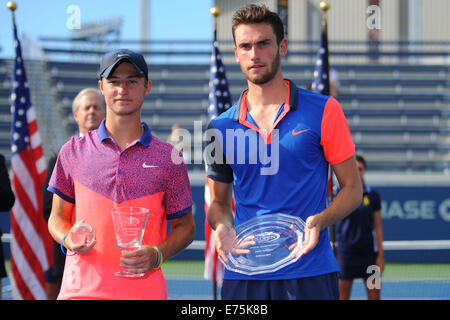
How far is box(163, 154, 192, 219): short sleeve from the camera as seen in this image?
289 centimetres

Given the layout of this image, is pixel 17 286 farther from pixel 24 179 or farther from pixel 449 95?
pixel 449 95

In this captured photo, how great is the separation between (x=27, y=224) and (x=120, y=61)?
193 inches

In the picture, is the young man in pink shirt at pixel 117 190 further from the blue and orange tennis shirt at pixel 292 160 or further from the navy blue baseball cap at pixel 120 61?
the blue and orange tennis shirt at pixel 292 160

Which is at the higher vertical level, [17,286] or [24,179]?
[24,179]

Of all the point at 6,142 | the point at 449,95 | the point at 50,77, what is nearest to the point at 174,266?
the point at 6,142

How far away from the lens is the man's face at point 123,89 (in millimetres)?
2822

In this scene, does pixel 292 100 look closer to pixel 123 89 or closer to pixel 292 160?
pixel 292 160

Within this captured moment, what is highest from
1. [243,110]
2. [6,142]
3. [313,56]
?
[313,56]

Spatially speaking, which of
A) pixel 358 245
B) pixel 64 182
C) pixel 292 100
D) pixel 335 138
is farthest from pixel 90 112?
pixel 358 245

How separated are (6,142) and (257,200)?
49.7 ft

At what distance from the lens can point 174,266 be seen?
12.1 metres

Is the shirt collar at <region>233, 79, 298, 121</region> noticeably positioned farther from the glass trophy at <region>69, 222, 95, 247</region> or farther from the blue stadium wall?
the blue stadium wall

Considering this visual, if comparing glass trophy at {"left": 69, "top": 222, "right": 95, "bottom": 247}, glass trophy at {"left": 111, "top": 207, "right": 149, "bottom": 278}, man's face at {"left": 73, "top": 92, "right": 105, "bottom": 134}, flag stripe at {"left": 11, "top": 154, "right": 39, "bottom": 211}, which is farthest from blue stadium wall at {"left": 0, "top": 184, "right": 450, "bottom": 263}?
glass trophy at {"left": 111, "top": 207, "right": 149, "bottom": 278}
